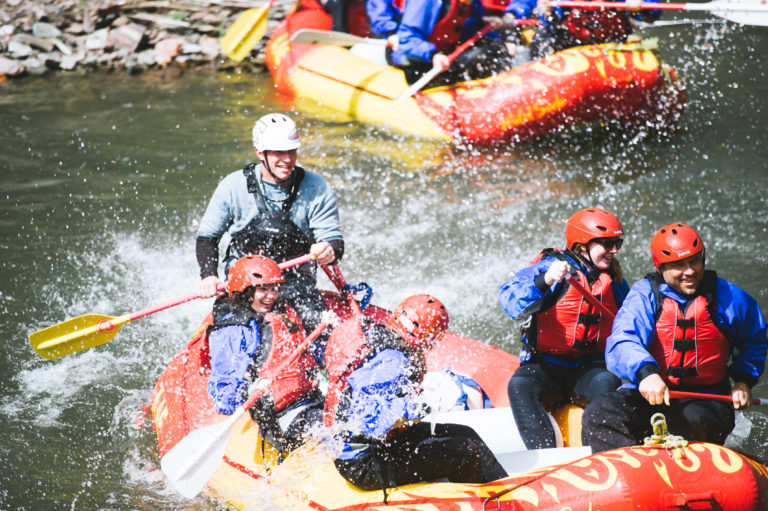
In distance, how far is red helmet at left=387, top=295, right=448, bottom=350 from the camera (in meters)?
3.52

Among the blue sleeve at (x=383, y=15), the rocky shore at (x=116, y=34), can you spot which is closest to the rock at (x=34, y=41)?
the rocky shore at (x=116, y=34)

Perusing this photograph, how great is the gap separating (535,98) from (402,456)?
5845 millimetres

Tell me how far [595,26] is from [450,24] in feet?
4.97

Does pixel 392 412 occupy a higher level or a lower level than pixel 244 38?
higher

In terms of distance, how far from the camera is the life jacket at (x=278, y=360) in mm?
3971

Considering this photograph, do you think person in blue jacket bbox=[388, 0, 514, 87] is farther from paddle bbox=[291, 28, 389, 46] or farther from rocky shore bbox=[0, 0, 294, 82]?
rocky shore bbox=[0, 0, 294, 82]

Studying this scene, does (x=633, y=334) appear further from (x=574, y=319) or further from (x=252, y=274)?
(x=252, y=274)

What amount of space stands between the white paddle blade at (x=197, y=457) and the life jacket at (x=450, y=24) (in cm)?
606

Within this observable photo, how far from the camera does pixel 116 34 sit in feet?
36.9

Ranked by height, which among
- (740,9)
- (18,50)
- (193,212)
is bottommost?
(18,50)

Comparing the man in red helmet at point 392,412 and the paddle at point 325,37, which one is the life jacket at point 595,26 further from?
the man in red helmet at point 392,412

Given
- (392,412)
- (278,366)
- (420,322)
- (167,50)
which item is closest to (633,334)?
(420,322)

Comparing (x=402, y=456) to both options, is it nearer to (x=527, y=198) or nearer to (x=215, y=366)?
(x=215, y=366)

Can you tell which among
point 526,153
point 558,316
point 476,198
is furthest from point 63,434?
point 526,153
